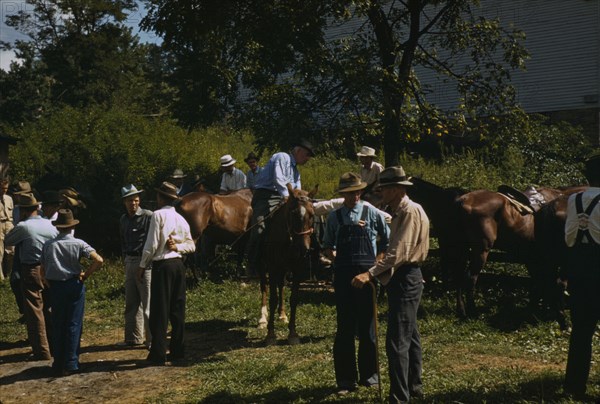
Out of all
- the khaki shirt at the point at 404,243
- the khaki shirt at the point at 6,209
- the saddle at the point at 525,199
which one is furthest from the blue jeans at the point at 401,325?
the khaki shirt at the point at 6,209

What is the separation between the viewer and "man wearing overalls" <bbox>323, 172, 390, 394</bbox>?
24.0 ft

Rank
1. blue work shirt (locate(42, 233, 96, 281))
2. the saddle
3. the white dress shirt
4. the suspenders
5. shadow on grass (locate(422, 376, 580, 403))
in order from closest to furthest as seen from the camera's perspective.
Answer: the suspenders < shadow on grass (locate(422, 376, 580, 403)) < blue work shirt (locate(42, 233, 96, 281)) < the white dress shirt < the saddle

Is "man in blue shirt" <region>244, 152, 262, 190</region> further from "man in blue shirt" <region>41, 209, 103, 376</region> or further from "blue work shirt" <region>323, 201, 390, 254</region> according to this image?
"blue work shirt" <region>323, 201, 390, 254</region>

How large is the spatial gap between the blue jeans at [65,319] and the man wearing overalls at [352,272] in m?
3.29

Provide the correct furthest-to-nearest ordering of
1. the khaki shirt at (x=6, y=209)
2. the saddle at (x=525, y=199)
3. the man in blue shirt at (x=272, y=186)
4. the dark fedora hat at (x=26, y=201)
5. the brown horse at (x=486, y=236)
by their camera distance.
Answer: the khaki shirt at (x=6, y=209) → the saddle at (x=525, y=199) → the brown horse at (x=486, y=236) → the man in blue shirt at (x=272, y=186) → the dark fedora hat at (x=26, y=201)

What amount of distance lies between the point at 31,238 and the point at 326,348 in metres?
4.36

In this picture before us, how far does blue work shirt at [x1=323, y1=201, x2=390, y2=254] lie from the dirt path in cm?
243

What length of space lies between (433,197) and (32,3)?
30102mm

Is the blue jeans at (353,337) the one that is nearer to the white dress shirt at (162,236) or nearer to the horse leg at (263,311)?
the white dress shirt at (162,236)

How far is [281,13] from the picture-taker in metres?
15.2

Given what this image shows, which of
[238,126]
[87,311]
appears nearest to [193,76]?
[238,126]

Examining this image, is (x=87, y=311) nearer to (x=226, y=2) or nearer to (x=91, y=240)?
(x=91, y=240)

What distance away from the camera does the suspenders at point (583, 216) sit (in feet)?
21.7

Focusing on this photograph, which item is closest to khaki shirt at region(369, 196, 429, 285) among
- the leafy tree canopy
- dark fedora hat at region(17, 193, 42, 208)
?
dark fedora hat at region(17, 193, 42, 208)
